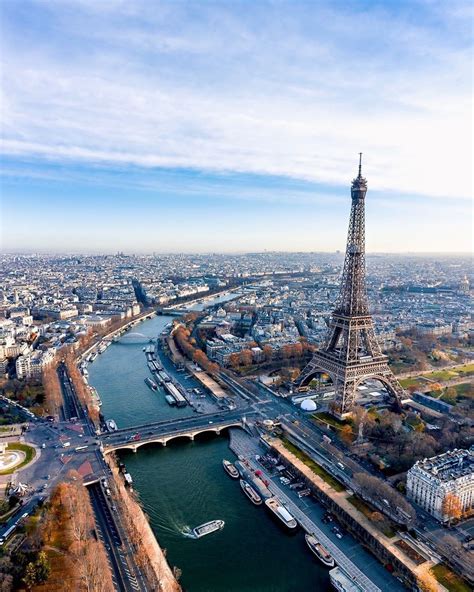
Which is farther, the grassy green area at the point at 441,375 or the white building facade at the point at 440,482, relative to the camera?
the grassy green area at the point at 441,375

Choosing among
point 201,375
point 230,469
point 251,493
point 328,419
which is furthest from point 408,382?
point 251,493

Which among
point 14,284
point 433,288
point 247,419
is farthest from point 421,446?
point 14,284

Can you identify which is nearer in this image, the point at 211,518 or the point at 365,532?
the point at 365,532

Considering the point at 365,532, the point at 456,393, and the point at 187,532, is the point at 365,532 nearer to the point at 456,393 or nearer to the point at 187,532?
the point at 187,532

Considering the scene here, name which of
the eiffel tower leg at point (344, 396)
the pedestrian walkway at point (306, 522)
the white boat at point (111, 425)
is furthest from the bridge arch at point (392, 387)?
the white boat at point (111, 425)

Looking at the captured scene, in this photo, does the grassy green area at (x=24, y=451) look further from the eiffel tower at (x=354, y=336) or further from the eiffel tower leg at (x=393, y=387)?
the eiffel tower leg at (x=393, y=387)

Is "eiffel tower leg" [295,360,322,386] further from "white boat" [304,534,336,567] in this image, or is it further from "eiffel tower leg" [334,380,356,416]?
"white boat" [304,534,336,567]

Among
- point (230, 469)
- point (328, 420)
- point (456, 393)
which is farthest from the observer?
point (456, 393)

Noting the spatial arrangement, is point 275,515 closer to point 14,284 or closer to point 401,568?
point 401,568
